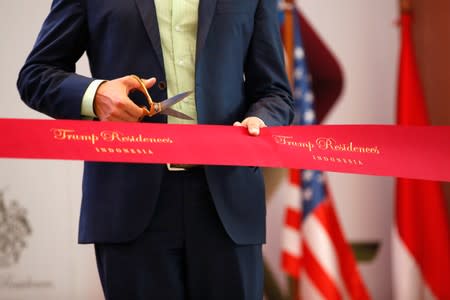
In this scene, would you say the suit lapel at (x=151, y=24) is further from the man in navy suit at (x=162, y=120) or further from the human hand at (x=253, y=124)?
the human hand at (x=253, y=124)

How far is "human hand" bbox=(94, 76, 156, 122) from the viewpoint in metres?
1.17

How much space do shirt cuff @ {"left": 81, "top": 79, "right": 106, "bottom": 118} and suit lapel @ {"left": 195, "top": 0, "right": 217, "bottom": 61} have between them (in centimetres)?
22

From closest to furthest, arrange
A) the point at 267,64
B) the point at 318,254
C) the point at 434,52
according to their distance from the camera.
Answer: the point at 267,64, the point at 318,254, the point at 434,52

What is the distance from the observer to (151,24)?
4.25 feet

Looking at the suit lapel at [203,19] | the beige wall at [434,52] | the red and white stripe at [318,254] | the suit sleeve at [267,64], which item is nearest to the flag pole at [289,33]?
the red and white stripe at [318,254]

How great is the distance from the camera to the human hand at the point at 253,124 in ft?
4.16

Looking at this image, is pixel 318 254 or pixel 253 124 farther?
pixel 318 254

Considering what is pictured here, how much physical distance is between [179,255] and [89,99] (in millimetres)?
368

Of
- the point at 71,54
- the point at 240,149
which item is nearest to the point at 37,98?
the point at 71,54

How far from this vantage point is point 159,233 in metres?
1.26

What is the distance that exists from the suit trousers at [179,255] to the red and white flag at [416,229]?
2.19 meters

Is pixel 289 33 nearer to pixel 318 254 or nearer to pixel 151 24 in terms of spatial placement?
pixel 318 254

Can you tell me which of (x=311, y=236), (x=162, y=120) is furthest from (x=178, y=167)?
(x=311, y=236)

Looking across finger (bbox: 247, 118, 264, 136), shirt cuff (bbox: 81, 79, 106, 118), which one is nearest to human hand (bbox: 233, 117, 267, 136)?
finger (bbox: 247, 118, 264, 136)
